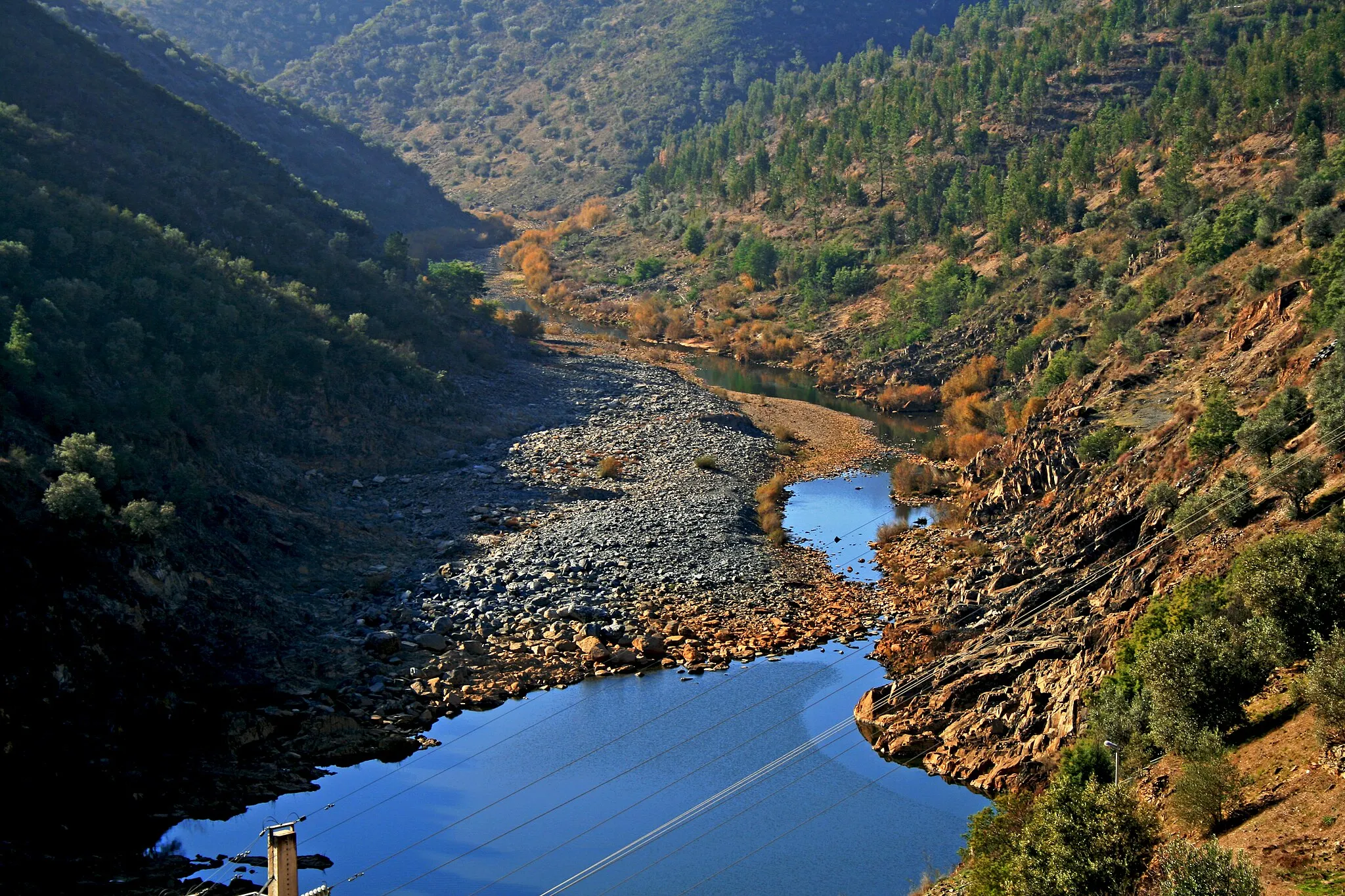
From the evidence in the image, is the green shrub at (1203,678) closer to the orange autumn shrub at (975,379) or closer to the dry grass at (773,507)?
the dry grass at (773,507)

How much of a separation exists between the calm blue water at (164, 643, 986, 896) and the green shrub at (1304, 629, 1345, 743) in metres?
9.98

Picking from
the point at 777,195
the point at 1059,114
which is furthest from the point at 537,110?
the point at 1059,114

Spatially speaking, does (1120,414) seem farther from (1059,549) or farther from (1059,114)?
(1059,114)

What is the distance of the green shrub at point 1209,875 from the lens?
51.4 ft

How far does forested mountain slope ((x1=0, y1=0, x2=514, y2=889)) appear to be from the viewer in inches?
1198

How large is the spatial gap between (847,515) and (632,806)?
25.0 meters

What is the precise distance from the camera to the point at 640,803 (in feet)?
103

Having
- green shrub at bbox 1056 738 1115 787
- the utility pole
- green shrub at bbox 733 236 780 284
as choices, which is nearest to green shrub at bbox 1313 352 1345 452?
green shrub at bbox 1056 738 1115 787

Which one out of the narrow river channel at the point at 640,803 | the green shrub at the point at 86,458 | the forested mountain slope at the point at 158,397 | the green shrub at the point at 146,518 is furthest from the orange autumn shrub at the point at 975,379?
the green shrub at the point at 86,458

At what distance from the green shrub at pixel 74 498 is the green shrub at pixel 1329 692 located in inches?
1226

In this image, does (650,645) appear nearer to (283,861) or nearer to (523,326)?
(283,861)

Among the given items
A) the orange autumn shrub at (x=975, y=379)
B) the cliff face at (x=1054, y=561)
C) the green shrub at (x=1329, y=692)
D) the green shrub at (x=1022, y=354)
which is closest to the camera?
the green shrub at (x=1329, y=692)

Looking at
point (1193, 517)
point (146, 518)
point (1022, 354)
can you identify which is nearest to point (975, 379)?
point (1022, 354)

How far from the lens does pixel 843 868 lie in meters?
28.4
